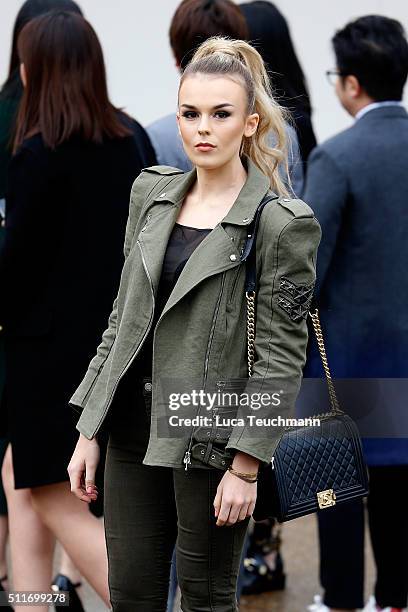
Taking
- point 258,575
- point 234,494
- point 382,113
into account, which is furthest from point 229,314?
point 258,575

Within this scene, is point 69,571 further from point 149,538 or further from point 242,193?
point 242,193

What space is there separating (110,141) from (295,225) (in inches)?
46.0

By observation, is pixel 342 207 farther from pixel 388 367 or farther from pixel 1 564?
pixel 1 564

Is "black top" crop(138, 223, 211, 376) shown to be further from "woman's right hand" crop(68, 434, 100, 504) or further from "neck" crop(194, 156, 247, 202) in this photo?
"woman's right hand" crop(68, 434, 100, 504)

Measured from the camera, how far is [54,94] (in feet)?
12.6

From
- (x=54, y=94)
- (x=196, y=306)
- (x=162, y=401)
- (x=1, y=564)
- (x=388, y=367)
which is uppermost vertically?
(x=54, y=94)

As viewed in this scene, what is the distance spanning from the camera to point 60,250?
3.83 metres

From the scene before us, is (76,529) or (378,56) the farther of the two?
(378,56)

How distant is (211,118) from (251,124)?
13cm

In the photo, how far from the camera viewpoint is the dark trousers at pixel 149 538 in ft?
9.74

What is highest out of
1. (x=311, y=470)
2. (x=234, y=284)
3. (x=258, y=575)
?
(x=234, y=284)

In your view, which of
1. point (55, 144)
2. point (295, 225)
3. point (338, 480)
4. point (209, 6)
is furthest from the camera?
point (209, 6)

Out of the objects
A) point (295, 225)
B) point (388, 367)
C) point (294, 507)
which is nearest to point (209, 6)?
point (388, 367)

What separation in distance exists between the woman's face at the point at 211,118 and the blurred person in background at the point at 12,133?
1.09m
